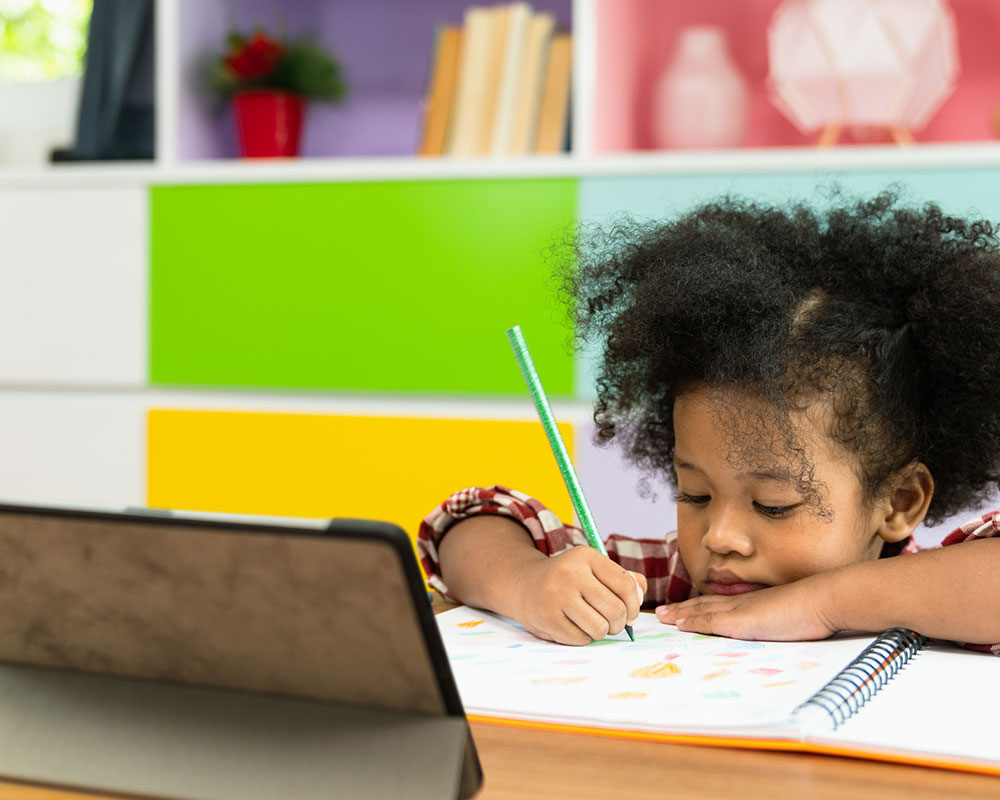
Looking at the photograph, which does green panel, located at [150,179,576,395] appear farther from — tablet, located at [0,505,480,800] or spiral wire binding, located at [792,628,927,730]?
tablet, located at [0,505,480,800]

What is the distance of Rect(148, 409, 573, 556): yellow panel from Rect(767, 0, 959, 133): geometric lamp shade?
71 centimetres

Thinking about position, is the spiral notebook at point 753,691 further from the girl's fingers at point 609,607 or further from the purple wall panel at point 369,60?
the purple wall panel at point 369,60

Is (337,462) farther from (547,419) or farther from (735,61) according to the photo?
(547,419)

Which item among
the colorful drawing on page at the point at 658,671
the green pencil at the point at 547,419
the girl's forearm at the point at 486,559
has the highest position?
the green pencil at the point at 547,419

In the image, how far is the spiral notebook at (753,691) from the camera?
481 mm

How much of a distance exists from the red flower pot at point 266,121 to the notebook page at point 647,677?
154cm

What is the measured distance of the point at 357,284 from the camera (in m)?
1.98

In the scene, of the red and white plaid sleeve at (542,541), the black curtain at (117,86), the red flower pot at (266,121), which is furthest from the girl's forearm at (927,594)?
the black curtain at (117,86)

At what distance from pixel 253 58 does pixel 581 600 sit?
163cm

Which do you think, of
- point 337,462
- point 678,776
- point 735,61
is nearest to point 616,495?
point 337,462

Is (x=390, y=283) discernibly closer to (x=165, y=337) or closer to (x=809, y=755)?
(x=165, y=337)

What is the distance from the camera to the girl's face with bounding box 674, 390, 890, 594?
0.91 metres

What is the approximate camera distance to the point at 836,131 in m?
1.97

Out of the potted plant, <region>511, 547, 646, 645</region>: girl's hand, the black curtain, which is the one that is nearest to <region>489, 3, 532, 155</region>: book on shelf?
the potted plant
